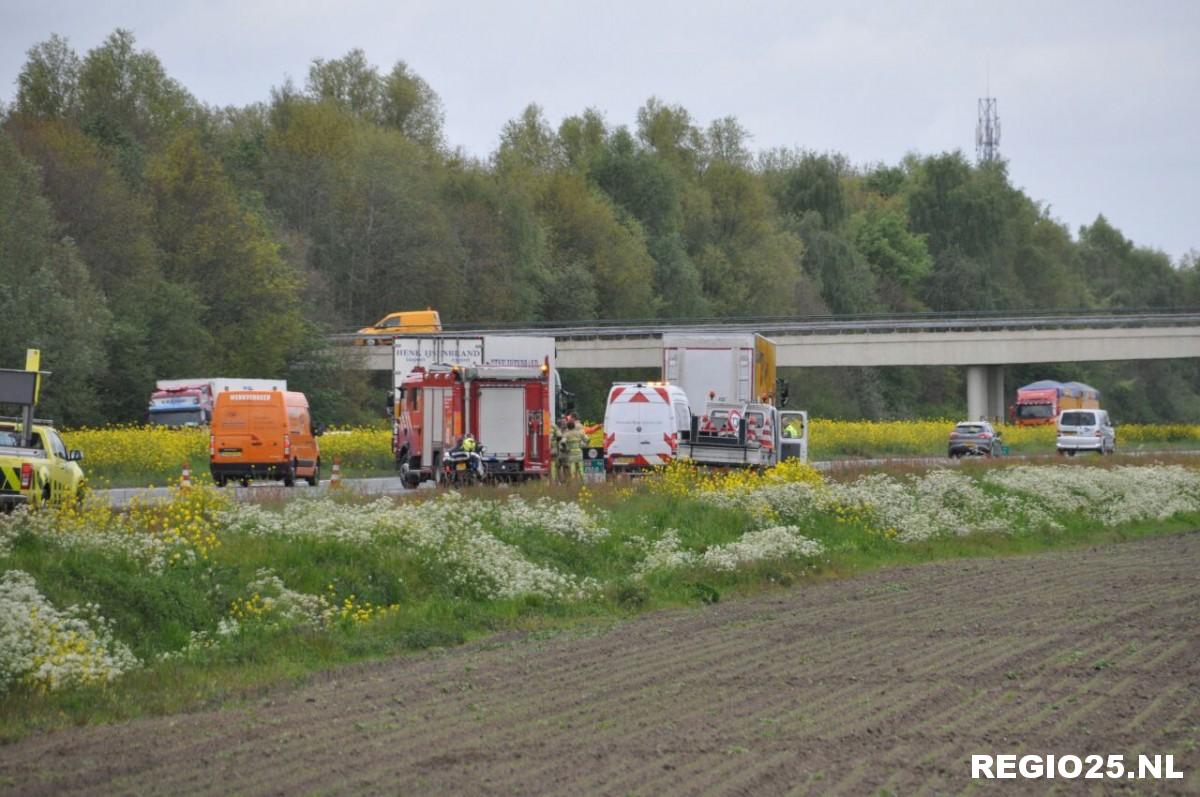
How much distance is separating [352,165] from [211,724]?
81227 mm

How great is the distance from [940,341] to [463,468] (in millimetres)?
50533

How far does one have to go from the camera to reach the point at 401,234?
89688 mm

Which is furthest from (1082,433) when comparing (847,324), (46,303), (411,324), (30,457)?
(30,457)

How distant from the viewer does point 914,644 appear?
661 inches

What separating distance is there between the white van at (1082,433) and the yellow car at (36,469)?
51642 millimetres

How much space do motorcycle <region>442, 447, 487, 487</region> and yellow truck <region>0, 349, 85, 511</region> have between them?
8951 millimetres

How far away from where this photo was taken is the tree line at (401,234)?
6631cm

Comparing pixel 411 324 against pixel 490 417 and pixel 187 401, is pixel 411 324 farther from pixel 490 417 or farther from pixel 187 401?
pixel 490 417

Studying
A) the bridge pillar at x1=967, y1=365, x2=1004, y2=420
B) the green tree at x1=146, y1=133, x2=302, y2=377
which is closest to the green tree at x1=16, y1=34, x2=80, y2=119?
the green tree at x1=146, y1=133, x2=302, y2=377

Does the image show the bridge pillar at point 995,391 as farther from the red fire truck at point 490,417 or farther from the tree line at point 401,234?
the red fire truck at point 490,417

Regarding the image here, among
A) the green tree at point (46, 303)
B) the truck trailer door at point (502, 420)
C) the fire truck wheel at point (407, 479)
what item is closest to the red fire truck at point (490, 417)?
the truck trailer door at point (502, 420)

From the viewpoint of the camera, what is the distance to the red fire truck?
3622cm

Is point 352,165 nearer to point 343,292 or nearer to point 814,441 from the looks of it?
point 343,292

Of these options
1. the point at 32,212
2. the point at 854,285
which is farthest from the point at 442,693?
the point at 854,285
